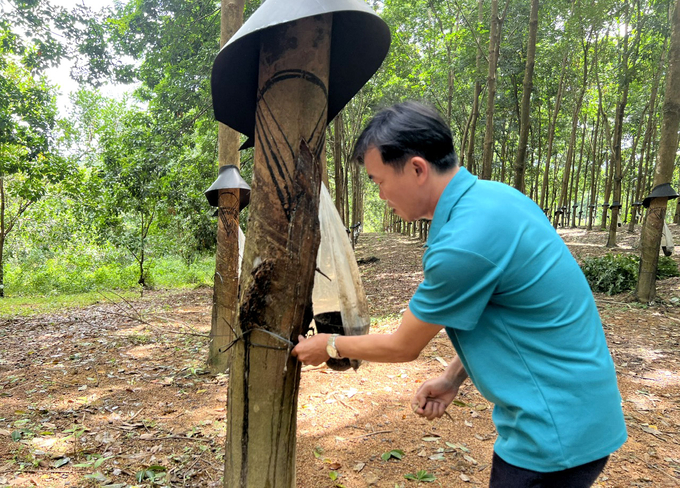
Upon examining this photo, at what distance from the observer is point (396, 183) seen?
1373 millimetres

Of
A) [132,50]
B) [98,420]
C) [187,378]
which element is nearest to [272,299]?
[98,420]

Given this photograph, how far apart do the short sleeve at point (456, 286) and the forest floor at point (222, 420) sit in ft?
5.33

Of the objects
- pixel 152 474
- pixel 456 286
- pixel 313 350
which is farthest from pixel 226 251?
pixel 456 286

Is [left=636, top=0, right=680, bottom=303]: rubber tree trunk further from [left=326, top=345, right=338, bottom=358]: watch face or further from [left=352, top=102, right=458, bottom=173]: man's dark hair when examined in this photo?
[left=326, top=345, right=338, bottom=358]: watch face

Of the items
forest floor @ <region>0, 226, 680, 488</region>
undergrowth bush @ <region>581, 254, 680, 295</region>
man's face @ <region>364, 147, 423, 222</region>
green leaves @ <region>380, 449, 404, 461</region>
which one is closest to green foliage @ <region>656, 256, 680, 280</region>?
undergrowth bush @ <region>581, 254, 680, 295</region>

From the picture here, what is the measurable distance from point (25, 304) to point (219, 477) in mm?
11640

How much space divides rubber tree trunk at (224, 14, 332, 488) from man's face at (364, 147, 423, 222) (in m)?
0.31

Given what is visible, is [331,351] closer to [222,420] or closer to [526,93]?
[222,420]

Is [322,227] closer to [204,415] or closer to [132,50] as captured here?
[204,415]

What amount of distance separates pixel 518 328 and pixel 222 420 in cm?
297

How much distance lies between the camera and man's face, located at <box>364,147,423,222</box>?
1354 millimetres

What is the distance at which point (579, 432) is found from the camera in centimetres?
114

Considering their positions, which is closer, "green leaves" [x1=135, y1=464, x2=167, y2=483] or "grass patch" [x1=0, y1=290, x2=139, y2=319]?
"green leaves" [x1=135, y1=464, x2=167, y2=483]

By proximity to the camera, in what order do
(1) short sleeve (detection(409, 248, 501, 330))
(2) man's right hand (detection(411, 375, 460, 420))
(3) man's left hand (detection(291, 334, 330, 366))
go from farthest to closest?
1. (2) man's right hand (detection(411, 375, 460, 420))
2. (3) man's left hand (detection(291, 334, 330, 366))
3. (1) short sleeve (detection(409, 248, 501, 330))
